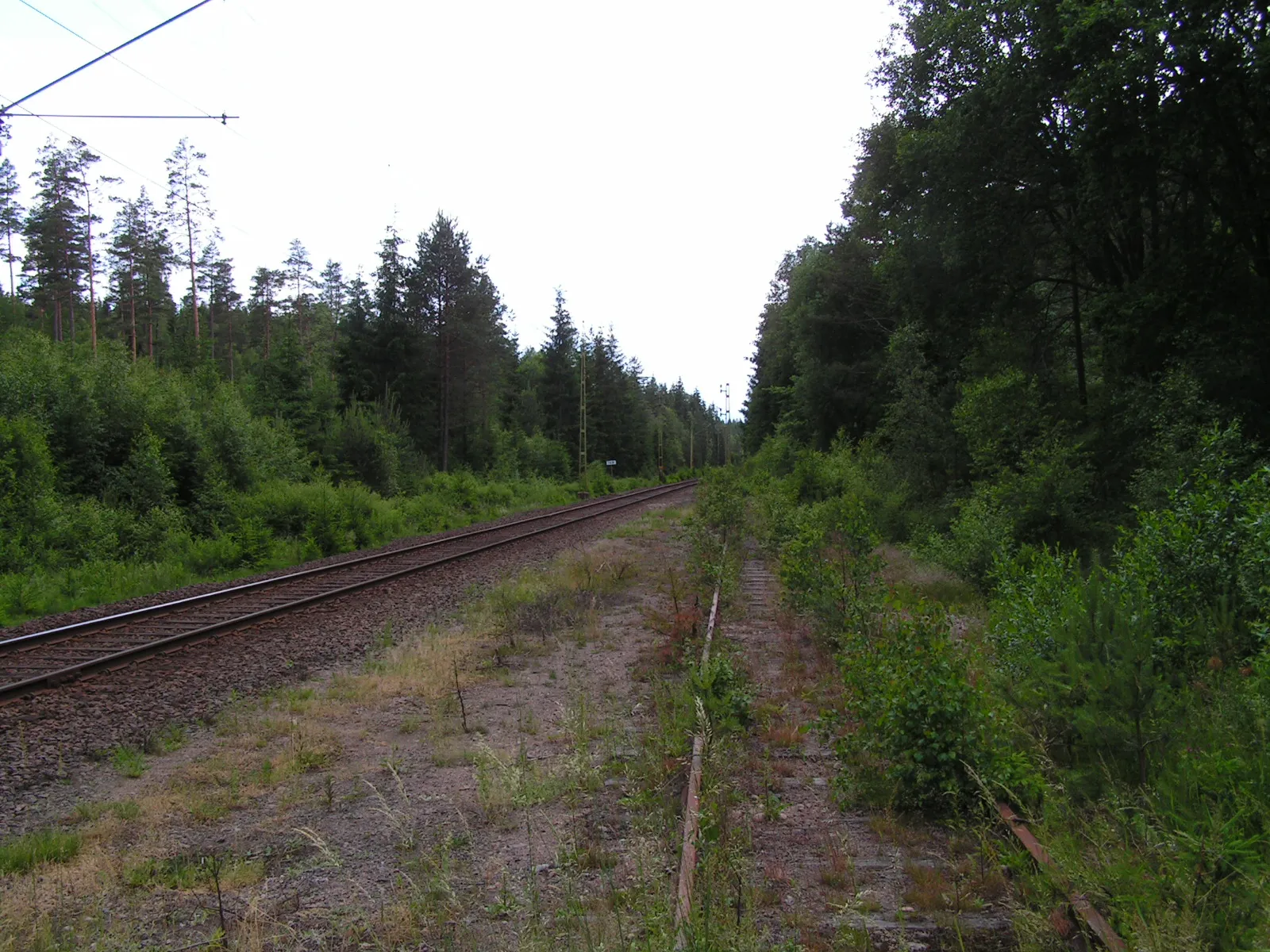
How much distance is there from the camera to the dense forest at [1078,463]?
4.02 m

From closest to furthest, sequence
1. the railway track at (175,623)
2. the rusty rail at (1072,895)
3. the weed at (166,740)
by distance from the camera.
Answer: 1. the rusty rail at (1072,895)
2. the weed at (166,740)
3. the railway track at (175,623)

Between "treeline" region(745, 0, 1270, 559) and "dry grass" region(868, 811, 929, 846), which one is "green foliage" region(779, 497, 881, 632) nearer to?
"dry grass" region(868, 811, 929, 846)

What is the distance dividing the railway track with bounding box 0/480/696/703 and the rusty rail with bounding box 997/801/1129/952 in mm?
8113

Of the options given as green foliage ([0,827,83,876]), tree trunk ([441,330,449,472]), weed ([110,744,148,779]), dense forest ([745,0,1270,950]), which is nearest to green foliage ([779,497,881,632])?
dense forest ([745,0,1270,950])

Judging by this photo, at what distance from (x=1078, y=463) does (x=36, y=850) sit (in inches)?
603

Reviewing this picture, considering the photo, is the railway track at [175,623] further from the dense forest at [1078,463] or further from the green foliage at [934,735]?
the green foliage at [934,735]

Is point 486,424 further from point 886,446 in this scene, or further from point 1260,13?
point 1260,13

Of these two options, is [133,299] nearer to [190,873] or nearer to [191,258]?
[191,258]

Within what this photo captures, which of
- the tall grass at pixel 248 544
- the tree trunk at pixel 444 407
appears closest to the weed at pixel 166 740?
the tall grass at pixel 248 544

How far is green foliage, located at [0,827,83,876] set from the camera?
420 centimetres

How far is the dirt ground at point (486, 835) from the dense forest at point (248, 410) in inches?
348

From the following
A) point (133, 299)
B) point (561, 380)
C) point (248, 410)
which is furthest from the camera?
point (561, 380)

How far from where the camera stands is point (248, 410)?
2861 centimetres

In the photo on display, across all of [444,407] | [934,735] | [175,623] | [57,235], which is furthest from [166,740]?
[57,235]
